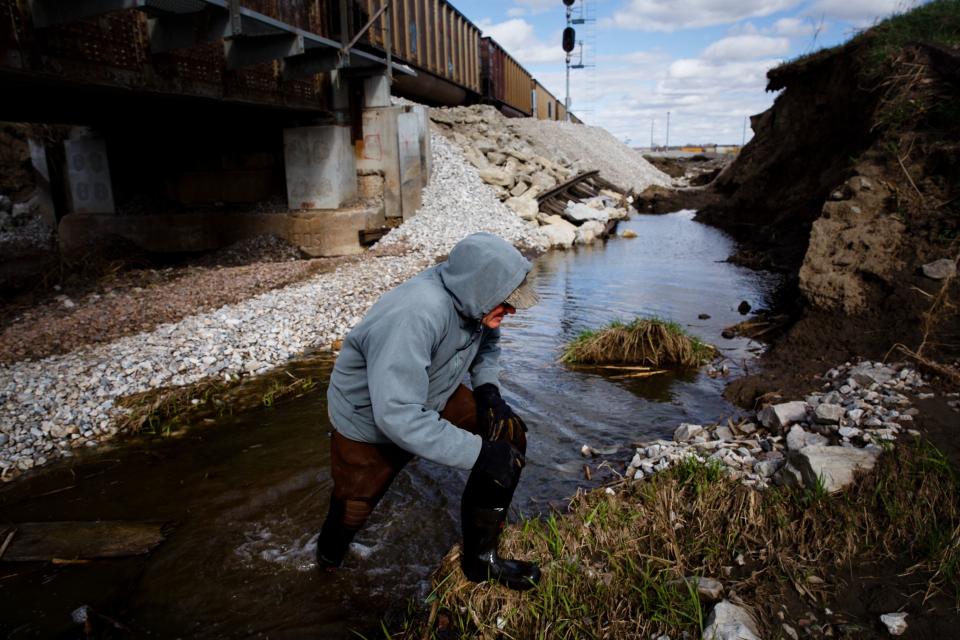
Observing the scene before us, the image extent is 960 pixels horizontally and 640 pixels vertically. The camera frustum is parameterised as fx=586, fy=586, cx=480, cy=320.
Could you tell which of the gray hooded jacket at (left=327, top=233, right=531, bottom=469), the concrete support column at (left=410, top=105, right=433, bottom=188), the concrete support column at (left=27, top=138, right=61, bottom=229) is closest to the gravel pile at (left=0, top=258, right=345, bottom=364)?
the concrete support column at (left=410, top=105, right=433, bottom=188)

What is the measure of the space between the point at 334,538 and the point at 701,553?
197cm

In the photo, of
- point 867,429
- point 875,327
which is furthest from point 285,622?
point 875,327

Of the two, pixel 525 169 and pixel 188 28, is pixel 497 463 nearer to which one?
pixel 188 28

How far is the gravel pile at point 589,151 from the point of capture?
27.3 meters

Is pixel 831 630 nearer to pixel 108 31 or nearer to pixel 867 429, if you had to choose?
pixel 867 429

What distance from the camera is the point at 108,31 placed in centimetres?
750

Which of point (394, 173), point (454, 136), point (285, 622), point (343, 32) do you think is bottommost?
point (285, 622)

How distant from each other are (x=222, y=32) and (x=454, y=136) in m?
12.0

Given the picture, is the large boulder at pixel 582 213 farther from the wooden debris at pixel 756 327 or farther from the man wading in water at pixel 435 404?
the man wading in water at pixel 435 404

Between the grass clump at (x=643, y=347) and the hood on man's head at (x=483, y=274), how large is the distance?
4609 mm

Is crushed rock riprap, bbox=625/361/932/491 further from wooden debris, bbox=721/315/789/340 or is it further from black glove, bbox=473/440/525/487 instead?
wooden debris, bbox=721/315/789/340

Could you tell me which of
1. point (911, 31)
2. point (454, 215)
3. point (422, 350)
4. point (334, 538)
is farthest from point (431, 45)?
point (422, 350)

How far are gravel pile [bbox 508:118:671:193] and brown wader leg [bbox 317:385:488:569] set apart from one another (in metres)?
23.6

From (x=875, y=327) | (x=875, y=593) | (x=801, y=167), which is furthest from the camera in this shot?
(x=801, y=167)
